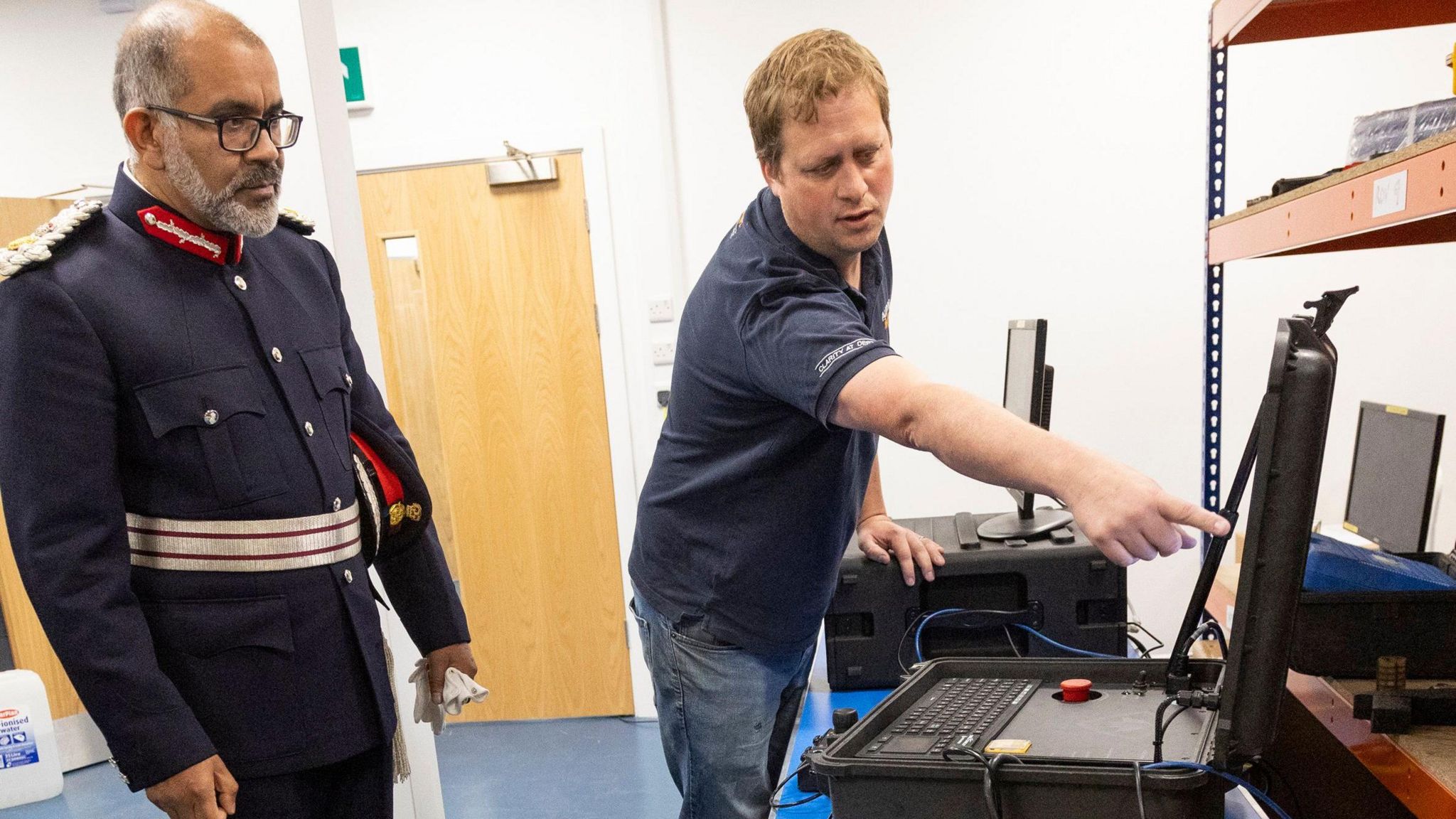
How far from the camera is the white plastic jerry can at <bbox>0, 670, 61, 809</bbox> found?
10.8 feet

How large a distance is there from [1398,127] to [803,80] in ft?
2.18

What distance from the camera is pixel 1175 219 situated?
3.07 m

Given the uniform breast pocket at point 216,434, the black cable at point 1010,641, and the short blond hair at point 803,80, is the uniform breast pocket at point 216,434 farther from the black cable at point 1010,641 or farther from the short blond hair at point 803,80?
the black cable at point 1010,641

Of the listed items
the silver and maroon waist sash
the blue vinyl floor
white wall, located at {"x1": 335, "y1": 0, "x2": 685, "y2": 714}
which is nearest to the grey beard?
the silver and maroon waist sash

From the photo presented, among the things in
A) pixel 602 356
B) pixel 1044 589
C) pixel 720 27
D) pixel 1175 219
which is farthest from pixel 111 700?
pixel 1175 219

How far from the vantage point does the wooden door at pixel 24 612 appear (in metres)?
3.44

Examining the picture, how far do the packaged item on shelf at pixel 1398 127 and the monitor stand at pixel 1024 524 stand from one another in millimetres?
631

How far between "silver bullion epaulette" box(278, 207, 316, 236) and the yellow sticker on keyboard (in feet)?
4.06

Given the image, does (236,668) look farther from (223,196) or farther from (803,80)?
(803,80)

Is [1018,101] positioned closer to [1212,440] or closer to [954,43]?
[954,43]

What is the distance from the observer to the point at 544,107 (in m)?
3.39

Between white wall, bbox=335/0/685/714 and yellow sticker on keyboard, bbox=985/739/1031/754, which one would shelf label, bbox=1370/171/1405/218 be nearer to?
yellow sticker on keyboard, bbox=985/739/1031/754

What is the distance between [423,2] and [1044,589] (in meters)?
2.93

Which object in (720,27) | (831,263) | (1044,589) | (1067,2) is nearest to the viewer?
(831,263)
